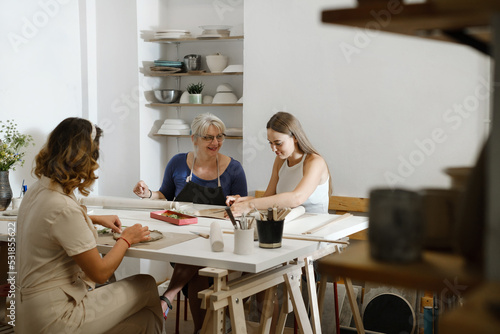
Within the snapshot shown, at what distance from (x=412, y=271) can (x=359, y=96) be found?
3.31m

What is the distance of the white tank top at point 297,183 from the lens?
3.39 m

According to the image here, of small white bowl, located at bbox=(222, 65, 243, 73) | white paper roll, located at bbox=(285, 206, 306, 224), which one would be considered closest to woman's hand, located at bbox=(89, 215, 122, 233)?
white paper roll, located at bbox=(285, 206, 306, 224)

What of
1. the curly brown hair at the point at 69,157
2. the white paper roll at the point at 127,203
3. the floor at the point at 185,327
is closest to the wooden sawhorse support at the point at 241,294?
the curly brown hair at the point at 69,157

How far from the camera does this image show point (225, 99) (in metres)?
4.63

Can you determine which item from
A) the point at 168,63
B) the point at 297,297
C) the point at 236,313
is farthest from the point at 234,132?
the point at 236,313

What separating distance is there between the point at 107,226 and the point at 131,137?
6.96 feet

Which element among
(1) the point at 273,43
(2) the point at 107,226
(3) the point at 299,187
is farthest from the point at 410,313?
(1) the point at 273,43

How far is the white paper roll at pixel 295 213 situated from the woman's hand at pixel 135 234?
0.84 metres

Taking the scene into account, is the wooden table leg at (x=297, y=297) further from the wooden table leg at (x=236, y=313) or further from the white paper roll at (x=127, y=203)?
the white paper roll at (x=127, y=203)

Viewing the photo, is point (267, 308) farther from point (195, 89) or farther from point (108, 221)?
point (195, 89)

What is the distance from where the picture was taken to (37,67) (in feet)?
13.8

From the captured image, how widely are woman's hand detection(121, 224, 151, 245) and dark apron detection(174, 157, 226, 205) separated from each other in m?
1.30

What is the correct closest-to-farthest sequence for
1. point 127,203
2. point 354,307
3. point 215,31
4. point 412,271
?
point 412,271 → point 354,307 → point 127,203 → point 215,31

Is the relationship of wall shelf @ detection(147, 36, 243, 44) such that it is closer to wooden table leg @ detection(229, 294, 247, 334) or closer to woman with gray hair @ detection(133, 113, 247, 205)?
woman with gray hair @ detection(133, 113, 247, 205)
